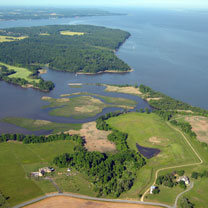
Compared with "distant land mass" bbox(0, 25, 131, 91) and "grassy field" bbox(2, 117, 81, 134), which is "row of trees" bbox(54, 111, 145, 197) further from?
"distant land mass" bbox(0, 25, 131, 91)

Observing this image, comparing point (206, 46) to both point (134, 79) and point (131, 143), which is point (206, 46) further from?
point (131, 143)

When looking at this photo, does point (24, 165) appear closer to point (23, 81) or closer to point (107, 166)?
point (107, 166)

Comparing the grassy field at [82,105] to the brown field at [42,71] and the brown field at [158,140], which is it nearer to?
the brown field at [158,140]

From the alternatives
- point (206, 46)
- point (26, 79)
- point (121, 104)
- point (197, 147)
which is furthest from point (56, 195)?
point (206, 46)

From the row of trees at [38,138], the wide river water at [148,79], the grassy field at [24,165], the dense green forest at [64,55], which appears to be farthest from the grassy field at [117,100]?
the grassy field at [24,165]

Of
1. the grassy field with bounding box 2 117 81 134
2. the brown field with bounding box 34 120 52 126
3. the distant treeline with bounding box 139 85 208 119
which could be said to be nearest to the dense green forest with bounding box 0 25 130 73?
the distant treeline with bounding box 139 85 208 119

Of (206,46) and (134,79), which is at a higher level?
(206,46)

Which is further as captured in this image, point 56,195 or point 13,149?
point 13,149

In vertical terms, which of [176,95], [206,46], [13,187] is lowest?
[13,187]
